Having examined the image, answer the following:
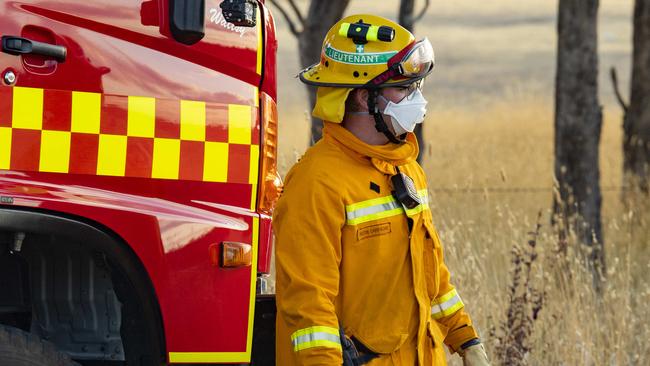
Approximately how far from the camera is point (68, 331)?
151 inches

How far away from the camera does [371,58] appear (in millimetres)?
3350

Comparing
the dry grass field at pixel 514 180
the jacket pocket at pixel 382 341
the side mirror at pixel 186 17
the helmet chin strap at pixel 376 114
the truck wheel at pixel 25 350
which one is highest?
the side mirror at pixel 186 17

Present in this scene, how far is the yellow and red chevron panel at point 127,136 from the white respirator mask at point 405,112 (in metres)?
0.62

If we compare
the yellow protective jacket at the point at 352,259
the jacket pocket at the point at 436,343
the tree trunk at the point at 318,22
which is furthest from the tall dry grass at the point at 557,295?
the yellow protective jacket at the point at 352,259

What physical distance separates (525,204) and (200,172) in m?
9.27

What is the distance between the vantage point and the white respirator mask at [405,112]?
11.0 feet

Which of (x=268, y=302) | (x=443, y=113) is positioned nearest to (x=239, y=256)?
(x=268, y=302)

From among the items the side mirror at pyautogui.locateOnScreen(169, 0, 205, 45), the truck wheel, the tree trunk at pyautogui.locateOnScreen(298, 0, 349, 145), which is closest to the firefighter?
the side mirror at pyautogui.locateOnScreen(169, 0, 205, 45)

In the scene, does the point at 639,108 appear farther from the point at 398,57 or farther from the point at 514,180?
the point at 398,57

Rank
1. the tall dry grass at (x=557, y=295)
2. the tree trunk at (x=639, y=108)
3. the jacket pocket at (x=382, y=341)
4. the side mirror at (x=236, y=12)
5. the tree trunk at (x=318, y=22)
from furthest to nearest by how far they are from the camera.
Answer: the tree trunk at (x=639, y=108) < the tree trunk at (x=318, y=22) < the tall dry grass at (x=557, y=295) < the side mirror at (x=236, y=12) < the jacket pocket at (x=382, y=341)

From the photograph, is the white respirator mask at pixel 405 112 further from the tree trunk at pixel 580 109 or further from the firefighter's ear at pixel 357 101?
the tree trunk at pixel 580 109

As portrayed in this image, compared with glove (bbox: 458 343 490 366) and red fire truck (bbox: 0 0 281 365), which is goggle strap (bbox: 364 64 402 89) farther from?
glove (bbox: 458 343 490 366)

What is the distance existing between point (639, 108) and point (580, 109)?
2022mm

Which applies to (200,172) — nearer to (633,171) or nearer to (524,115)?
(633,171)
